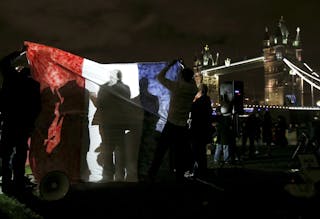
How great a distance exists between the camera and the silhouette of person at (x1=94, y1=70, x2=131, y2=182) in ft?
26.0

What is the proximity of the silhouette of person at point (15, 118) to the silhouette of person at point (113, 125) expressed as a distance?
1359 millimetres

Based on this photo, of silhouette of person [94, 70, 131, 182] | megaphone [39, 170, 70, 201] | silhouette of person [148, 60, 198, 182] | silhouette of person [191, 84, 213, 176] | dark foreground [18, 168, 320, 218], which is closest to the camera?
dark foreground [18, 168, 320, 218]

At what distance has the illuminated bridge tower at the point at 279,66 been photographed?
417 feet

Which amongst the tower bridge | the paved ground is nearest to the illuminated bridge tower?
the tower bridge

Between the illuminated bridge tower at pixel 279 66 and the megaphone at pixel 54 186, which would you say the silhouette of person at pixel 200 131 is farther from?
the illuminated bridge tower at pixel 279 66

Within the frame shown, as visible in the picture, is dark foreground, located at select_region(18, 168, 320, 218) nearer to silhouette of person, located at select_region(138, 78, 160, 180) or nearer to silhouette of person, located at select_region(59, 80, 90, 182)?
silhouette of person, located at select_region(59, 80, 90, 182)

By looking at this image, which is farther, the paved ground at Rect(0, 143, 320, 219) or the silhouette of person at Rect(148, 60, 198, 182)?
the silhouette of person at Rect(148, 60, 198, 182)

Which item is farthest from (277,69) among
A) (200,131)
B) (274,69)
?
(200,131)

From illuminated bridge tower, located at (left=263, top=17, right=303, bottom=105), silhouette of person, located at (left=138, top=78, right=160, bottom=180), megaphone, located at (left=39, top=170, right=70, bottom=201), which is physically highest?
illuminated bridge tower, located at (left=263, top=17, right=303, bottom=105)

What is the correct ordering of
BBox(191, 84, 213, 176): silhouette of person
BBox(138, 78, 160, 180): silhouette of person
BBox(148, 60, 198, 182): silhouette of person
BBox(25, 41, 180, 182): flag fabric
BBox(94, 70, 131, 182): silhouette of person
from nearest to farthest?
BBox(148, 60, 198, 182): silhouette of person → BBox(25, 41, 180, 182): flag fabric → BBox(94, 70, 131, 182): silhouette of person → BBox(138, 78, 160, 180): silhouette of person → BBox(191, 84, 213, 176): silhouette of person

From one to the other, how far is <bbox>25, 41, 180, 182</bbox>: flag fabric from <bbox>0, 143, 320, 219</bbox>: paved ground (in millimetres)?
547

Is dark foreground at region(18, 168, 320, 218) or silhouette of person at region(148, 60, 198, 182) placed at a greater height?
silhouette of person at region(148, 60, 198, 182)

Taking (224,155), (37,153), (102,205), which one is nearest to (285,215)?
(102,205)

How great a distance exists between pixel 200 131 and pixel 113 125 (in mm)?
1769
